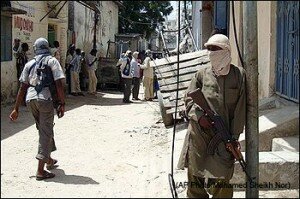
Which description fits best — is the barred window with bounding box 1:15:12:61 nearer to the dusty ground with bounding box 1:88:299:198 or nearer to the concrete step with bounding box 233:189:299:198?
the dusty ground with bounding box 1:88:299:198

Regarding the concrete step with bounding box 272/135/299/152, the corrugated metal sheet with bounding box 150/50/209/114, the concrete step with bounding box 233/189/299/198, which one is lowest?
the concrete step with bounding box 233/189/299/198

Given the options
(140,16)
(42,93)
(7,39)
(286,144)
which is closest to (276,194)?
(286,144)

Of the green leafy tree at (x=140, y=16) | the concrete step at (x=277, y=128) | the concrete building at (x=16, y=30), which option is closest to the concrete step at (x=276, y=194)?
the concrete step at (x=277, y=128)

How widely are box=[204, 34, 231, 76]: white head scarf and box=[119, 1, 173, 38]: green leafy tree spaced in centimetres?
1755

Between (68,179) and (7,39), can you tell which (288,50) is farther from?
(7,39)

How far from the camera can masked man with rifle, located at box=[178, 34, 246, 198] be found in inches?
110

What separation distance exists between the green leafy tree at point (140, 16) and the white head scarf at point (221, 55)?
17.6m

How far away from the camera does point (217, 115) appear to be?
111 inches

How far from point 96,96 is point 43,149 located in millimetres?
8581

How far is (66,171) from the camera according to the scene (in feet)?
14.7

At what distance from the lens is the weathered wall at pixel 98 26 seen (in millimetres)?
14609

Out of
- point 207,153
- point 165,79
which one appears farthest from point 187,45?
Answer: point 207,153

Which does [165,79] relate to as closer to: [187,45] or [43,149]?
[43,149]

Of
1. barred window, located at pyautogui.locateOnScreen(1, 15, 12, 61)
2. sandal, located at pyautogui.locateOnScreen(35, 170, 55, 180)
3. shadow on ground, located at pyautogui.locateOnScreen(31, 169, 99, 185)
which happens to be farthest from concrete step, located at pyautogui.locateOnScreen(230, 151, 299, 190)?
barred window, located at pyautogui.locateOnScreen(1, 15, 12, 61)
